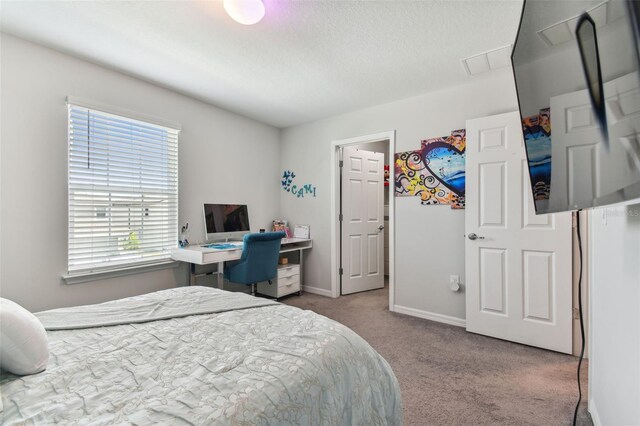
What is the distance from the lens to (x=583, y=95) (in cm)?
65

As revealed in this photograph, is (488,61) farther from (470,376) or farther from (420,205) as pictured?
(470,376)

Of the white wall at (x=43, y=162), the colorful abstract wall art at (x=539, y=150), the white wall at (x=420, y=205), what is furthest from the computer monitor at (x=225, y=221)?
the colorful abstract wall art at (x=539, y=150)

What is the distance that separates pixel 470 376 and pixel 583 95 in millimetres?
1971

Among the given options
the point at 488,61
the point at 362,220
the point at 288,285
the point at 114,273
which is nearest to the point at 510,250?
the point at 488,61

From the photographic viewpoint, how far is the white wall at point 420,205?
282cm

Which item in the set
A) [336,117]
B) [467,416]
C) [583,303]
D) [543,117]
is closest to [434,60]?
[336,117]

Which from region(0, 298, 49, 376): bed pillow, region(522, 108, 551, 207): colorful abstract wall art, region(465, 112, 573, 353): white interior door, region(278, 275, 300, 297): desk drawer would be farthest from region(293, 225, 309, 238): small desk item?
region(0, 298, 49, 376): bed pillow

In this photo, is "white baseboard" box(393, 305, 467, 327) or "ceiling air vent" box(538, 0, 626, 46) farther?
"white baseboard" box(393, 305, 467, 327)

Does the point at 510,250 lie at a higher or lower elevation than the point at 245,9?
lower

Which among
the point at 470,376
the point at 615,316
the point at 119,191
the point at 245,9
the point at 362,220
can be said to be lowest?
the point at 470,376

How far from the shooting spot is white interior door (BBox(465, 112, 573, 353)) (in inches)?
91.7

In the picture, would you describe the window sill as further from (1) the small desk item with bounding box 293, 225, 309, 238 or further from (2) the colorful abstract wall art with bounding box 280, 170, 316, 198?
(2) the colorful abstract wall art with bounding box 280, 170, 316, 198

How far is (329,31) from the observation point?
2.06 m

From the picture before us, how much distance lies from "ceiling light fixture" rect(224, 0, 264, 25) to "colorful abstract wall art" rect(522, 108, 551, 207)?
1.54m
